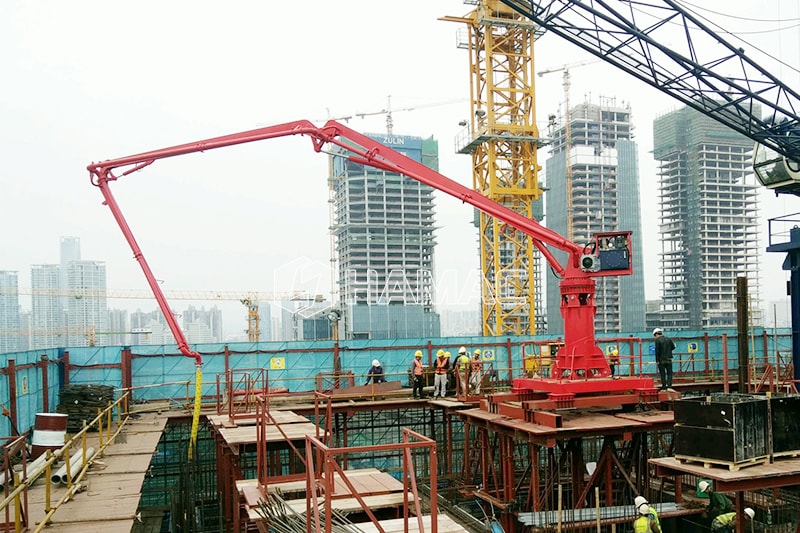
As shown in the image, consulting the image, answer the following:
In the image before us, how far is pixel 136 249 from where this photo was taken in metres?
18.7

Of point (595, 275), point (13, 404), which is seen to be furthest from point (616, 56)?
point (13, 404)

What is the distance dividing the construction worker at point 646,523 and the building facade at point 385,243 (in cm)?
7242

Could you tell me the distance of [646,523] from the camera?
11906 millimetres

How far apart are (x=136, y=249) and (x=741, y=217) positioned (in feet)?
304

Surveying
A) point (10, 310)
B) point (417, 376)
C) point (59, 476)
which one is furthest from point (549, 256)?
point (10, 310)

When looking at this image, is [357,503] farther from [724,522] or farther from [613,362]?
[613,362]

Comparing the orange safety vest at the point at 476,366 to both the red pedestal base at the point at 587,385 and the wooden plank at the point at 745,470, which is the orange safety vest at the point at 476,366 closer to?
the red pedestal base at the point at 587,385

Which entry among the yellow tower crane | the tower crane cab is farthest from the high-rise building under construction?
the tower crane cab

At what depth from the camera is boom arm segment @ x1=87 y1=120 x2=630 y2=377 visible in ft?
58.5

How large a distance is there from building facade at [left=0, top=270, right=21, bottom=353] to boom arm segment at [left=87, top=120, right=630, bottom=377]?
239 feet

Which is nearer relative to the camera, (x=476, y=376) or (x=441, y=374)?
(x=441, y=374)

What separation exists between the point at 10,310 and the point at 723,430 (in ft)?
333

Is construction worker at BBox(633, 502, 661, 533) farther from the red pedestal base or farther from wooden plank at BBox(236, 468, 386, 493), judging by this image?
the red pedestal base

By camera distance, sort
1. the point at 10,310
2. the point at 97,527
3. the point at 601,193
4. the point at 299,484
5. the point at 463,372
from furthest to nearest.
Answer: the point at 10,310
the point at 601,193
the point at 463,372
the point at 299,484
the point at 97,527
